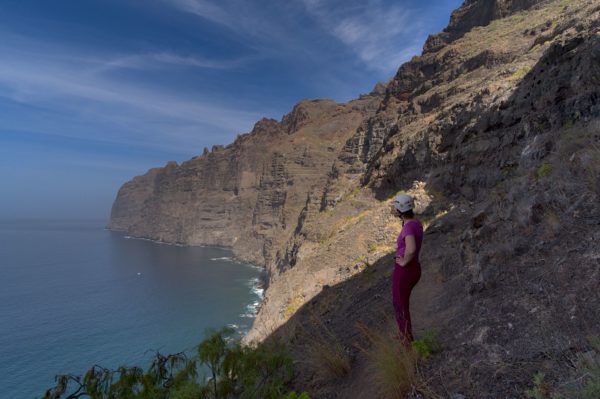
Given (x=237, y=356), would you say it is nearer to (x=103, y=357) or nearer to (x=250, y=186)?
(x=103, y=357)

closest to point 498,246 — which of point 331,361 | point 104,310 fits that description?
point 331,361

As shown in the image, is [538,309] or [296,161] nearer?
[538,309]

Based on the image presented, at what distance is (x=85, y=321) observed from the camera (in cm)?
4722

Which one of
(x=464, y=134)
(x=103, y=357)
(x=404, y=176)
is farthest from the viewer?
(x=103, y=357)

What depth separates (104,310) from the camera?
52156 mm

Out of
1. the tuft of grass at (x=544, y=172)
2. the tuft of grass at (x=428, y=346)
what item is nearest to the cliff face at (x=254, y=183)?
the tuft of grass at (x=544, y=172)

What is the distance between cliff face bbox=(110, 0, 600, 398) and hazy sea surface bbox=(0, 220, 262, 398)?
61.3ft

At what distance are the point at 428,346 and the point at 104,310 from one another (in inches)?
2343

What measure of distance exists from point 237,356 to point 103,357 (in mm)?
41309

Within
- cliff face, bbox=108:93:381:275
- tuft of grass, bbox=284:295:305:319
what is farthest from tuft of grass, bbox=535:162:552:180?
cliff face, bbox=108:93:381:275

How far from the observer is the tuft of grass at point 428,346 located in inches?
139

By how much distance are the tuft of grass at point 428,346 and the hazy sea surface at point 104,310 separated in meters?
24.8

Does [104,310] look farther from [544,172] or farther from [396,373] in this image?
[544,172]

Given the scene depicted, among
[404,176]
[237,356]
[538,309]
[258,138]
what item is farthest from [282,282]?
[258,138]
